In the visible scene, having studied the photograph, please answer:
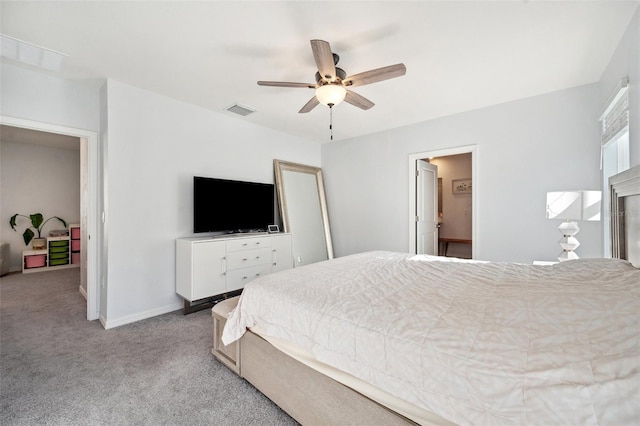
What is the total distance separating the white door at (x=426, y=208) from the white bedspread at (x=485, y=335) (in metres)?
2.42

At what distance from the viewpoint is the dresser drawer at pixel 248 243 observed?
10.8 ft

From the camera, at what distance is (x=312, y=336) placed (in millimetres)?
1330

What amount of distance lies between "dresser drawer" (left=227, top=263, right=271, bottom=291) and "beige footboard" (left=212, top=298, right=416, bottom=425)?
1308 mm

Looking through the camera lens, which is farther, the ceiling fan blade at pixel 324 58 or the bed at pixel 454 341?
the ceiling fan blade at pixel 324 58

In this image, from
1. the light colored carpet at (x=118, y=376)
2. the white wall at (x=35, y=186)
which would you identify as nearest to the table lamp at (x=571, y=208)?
the light colored carpet at (x=118, y=376)

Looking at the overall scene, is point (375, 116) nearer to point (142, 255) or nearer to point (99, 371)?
point (142, 255)

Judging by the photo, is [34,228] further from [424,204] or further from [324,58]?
[424,204]

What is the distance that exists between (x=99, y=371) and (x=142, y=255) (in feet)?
4.10

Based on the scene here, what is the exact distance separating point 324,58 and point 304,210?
2950 millimetres

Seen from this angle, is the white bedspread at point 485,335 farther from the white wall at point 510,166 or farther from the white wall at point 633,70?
the white wall at point 510,166

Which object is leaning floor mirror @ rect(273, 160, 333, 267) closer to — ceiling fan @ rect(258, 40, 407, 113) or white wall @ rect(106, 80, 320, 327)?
white wall @ rect(106, 80, 320, 327)

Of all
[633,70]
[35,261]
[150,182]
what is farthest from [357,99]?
[35,261]

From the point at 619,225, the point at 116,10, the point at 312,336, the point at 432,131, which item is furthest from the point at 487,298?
the point at 432,131

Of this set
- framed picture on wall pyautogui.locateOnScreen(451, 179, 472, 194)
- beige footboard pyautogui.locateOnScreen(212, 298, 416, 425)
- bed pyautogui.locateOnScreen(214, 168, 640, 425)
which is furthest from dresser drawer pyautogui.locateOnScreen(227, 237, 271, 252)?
framed picture on wall pyautogui.locateOnScreen(451, 179, 472, 194)
